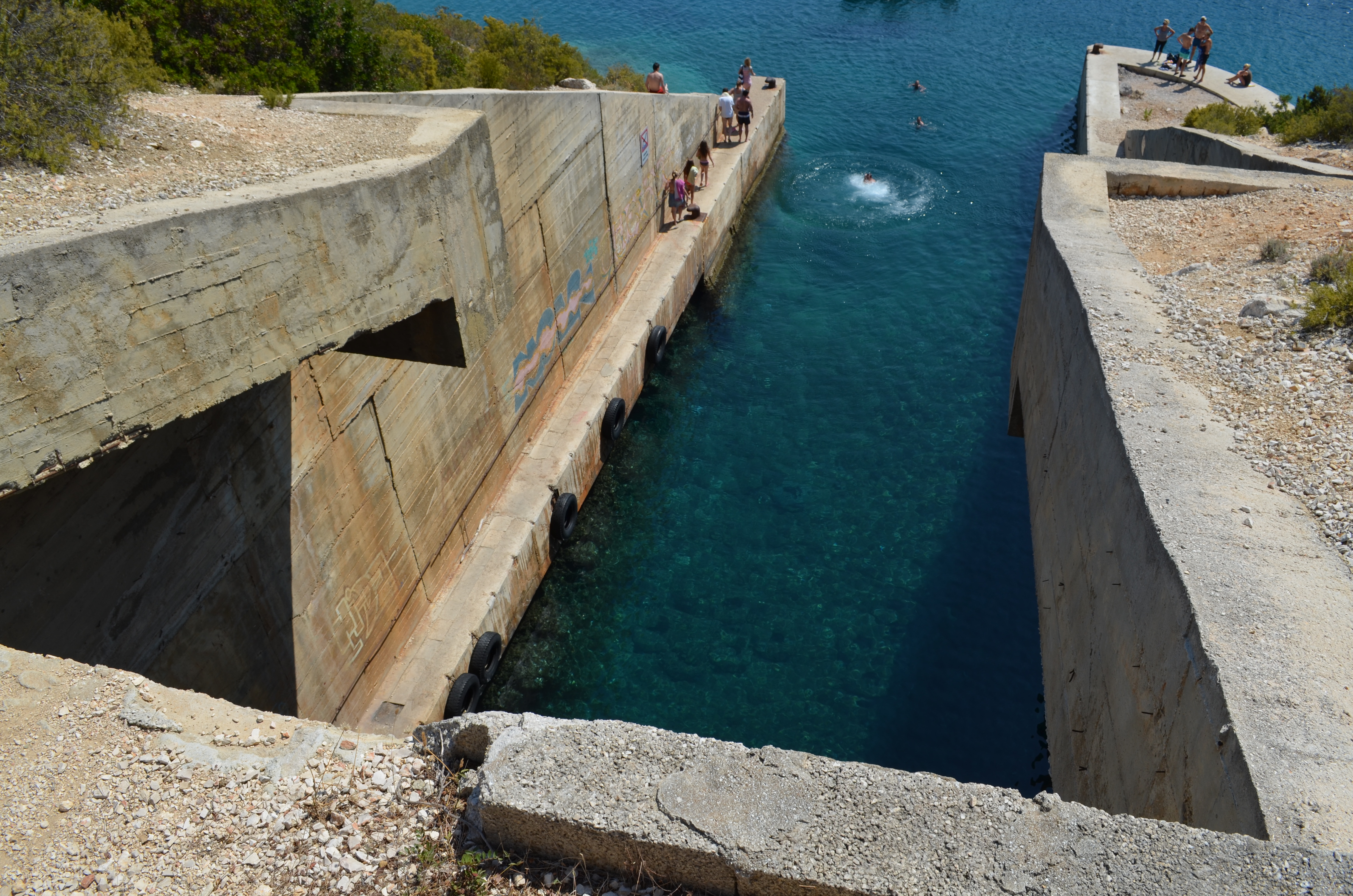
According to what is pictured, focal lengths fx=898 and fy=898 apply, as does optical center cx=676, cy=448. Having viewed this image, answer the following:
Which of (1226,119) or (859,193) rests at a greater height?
(1226,119)

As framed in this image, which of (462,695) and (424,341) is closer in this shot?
(424,341)

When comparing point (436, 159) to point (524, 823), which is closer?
point (524, 823)

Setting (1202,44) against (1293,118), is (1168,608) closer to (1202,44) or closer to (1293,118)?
(1293,118)

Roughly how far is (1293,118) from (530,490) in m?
18.2

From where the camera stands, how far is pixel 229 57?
44.5 feet

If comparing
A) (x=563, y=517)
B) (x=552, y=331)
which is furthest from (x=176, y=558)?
(x=552, y=331)

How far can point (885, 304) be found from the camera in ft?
→ 62.8

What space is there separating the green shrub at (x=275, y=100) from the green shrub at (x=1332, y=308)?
434 inches

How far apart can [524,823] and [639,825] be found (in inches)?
26.5

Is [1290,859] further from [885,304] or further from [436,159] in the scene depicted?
[885,304]

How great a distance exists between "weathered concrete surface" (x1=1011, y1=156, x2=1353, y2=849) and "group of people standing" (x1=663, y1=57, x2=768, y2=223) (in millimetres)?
9261

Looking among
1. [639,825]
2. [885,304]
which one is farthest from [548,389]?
[639,825]

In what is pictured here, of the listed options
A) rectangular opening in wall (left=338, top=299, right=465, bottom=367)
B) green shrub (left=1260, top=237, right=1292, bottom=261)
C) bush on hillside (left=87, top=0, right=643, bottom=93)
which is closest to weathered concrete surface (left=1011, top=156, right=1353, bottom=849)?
Result: green shrub (left=1260, top=237, right=1292, bottom=261)

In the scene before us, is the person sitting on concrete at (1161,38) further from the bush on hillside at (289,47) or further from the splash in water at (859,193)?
the bush on hillside at (289,47)
